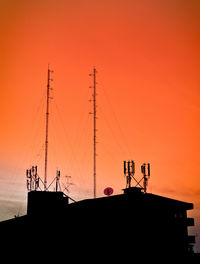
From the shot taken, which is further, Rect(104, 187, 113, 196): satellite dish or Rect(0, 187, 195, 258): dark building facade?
Rect(104, 187, 113, 196): satellite dish

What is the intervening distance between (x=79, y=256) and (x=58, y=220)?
5742 millimetres

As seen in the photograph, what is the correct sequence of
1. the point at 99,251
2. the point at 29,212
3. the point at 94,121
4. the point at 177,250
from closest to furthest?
1. the point at 99,251
2. the point at 177,250
3. the point at 29,212
4. the point at 94,121

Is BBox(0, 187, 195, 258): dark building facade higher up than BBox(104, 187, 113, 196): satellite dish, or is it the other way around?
BBox(104, 187, 113, 196): satellite dish

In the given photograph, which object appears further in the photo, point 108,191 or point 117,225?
point 108,191

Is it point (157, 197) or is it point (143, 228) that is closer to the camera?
point (143, 228)

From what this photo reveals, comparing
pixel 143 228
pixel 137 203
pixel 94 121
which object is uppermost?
pixel 94 121

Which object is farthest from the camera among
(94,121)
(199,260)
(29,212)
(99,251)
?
(199,260)

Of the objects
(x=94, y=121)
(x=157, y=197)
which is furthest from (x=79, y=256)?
(x=94, y=121)

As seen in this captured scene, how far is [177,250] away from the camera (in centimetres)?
4159

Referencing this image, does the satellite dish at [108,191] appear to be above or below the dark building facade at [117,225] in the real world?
above

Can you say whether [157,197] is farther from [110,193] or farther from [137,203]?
[110,193]

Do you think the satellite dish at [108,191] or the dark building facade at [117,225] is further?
the satellite dish at [108,191]

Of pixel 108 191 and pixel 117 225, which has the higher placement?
pixel 108 191

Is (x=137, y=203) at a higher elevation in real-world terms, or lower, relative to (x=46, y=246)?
higher
